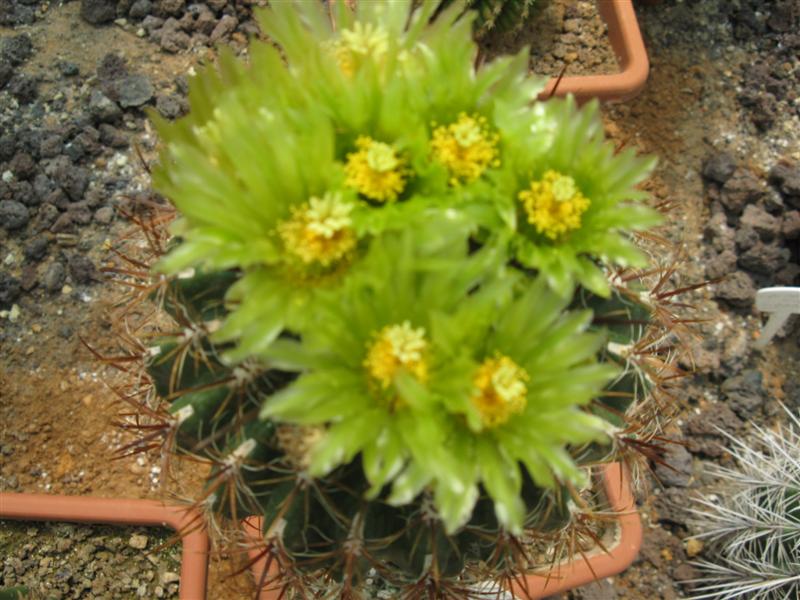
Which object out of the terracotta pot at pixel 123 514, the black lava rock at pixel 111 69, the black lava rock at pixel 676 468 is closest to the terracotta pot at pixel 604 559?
the terracotta pot at pixel 123 514

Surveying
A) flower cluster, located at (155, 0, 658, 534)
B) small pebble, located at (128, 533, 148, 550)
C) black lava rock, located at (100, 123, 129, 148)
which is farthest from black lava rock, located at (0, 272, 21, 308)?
flower cluster, located at (155, 0, 658, 534)

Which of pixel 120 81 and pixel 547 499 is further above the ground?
pixel 120 81

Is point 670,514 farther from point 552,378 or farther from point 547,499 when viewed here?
point 552,378

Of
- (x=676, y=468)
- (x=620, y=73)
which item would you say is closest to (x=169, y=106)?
(x=620, y=73)

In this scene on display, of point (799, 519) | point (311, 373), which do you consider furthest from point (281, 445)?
point (799, 519)

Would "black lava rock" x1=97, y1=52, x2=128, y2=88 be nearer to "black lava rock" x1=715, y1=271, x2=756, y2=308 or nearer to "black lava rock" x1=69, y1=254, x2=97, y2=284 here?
"black lava rock" x1=69, y1=254, x2=97, y2=284

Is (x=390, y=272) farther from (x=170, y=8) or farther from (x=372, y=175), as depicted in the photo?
(x=170, y=8)

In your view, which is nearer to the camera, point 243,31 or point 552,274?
point 552,274

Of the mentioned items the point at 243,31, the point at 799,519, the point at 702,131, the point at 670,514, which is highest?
the point at 243,31
